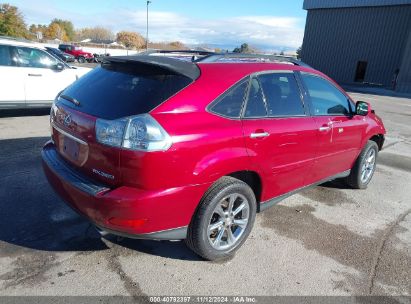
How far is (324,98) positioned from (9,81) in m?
6.58

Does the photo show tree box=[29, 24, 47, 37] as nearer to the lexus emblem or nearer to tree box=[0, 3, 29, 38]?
tree box=[0, 3, 29, 38]

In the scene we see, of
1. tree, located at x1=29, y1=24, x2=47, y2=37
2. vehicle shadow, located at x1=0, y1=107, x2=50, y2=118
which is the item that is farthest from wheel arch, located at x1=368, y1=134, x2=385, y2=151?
tree, located at x1=29, y1=24, x2=47, y2=37

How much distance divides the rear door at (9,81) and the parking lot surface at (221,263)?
3.76m

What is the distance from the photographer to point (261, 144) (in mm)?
3184

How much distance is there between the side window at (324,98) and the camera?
3.97 m

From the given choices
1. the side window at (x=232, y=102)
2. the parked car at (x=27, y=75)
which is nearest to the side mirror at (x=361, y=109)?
the side window at (x=232, y=102)

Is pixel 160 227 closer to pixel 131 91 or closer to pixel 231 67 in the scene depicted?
pixel 131 91

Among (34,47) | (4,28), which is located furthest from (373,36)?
(4,28)

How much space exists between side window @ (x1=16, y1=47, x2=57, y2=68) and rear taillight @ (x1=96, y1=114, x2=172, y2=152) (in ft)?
21.0

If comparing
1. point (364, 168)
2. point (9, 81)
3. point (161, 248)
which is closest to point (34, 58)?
point (9, 81)

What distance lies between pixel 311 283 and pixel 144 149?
Answer: 5.75 ft

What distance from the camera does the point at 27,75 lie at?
26.0 feet

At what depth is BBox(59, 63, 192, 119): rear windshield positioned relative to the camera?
272cm

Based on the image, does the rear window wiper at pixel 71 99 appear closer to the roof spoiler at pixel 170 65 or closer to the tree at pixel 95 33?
the roof spoiler at pixel 170 65
